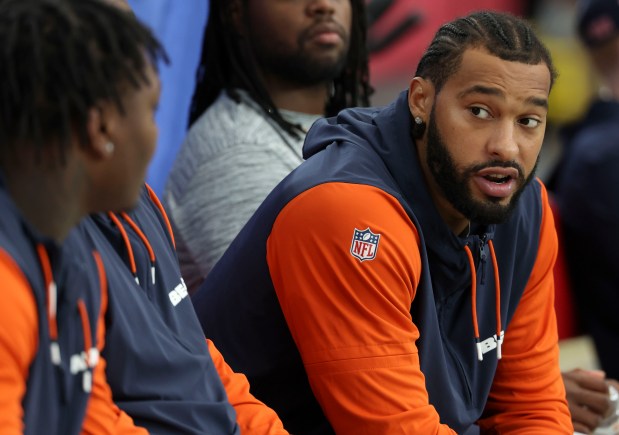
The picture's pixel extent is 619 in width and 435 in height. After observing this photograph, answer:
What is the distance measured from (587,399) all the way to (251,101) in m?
1.11

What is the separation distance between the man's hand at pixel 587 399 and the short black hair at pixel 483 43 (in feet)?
2.58

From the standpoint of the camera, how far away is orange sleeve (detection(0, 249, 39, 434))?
1.13 metres

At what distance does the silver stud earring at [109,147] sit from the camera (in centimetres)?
121

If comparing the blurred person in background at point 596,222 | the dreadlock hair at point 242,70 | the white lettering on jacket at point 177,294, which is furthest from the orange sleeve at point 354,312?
the blurred person in background at point 596,222

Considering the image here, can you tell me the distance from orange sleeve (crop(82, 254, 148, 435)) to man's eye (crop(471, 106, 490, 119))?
0.84 meters

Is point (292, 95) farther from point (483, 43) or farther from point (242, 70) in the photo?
point (483, 43)

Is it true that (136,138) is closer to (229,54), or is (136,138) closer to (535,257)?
(535,257)

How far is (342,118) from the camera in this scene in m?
2.12

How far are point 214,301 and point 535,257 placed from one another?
69 centimetres

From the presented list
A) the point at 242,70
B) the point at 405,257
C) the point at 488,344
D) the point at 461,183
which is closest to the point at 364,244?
the point at 405,257

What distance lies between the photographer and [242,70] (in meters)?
2.81

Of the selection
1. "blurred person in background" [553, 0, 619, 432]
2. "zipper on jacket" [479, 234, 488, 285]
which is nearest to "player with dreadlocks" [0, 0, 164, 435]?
"zipper on jacket" [479, 234, 488, 285]

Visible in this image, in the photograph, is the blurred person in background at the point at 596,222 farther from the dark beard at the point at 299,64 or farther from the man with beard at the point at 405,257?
the man with beard at the point at 405,257

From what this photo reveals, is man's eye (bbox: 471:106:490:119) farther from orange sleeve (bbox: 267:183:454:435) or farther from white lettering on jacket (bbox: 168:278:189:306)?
white lettering on jacket (bbox: 168:278:189:306)
